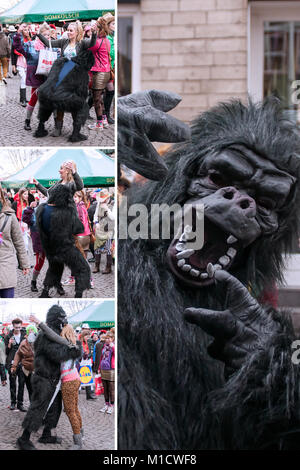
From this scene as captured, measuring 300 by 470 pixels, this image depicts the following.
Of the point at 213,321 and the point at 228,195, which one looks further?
the point at 228,195

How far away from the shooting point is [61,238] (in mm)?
1542

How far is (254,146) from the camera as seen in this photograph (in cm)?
154

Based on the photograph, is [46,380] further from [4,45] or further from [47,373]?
[4,45]

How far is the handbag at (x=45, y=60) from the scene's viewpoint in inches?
62.1

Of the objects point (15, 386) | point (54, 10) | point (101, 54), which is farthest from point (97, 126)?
point (15, 386)

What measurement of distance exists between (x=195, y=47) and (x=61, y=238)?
2.78 m

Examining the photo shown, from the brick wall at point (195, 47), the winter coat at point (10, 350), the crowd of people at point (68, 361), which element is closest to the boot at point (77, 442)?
the crowd of people at point (68, 361)

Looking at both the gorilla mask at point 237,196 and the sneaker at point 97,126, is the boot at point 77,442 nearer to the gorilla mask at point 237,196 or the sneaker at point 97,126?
the gorilla mask at point 237,196

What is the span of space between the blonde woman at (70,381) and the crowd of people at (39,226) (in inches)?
3.5

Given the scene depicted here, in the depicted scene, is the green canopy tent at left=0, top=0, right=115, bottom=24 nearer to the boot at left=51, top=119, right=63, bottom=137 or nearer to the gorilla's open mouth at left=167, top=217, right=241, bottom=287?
the boot at left=51, top=119, right=63, bottom=137

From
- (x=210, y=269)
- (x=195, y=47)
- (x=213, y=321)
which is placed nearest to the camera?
(x=213, y=321)
